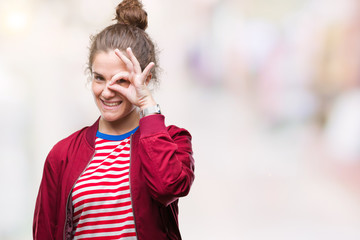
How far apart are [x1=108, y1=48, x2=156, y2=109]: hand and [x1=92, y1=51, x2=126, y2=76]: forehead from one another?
20mm

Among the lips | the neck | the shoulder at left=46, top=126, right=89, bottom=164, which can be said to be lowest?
the shoulder at left=46, top=126, right=89, bottom=164

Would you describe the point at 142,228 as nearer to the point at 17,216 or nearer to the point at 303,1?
the point at 17,216

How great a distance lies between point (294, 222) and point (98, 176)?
1.41 meters

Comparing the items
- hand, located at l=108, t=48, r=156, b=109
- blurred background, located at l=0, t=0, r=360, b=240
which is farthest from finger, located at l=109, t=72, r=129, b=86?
blurred background, located at l=0, t=0, r=360, b=240

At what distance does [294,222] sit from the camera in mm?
2404

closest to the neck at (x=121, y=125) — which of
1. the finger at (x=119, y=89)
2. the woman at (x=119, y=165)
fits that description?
the woman at (x=119, y=165)

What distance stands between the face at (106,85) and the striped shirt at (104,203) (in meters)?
0.13

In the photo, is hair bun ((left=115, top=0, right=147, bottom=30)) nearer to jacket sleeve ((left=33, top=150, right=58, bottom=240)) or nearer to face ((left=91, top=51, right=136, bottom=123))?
face ((left=91, top=51, right=136, bottom=123))

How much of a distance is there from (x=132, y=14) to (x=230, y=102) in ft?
3.54

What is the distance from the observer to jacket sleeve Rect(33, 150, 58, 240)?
134cm

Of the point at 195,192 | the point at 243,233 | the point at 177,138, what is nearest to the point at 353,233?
the point at 243,233

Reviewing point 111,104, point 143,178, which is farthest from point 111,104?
point 143,178

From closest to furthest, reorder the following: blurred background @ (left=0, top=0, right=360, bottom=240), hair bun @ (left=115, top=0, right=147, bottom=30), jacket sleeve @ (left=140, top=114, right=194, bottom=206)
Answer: jacket sleeve @ (left=140, top=114, right=194, bottom=206) < hair bun @ (left=115, top=0, right=147, bottom=30) < blurred background @ (left=0, top=0, right=360, bottom=240)

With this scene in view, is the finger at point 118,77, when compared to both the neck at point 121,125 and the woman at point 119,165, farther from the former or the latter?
the neck at point 121,125
